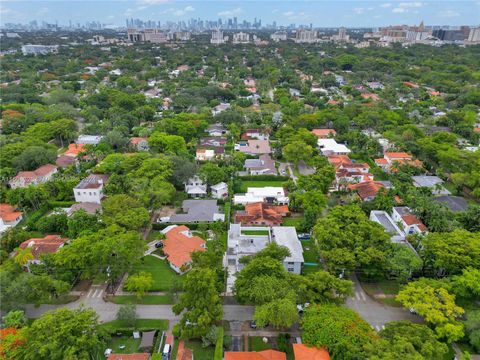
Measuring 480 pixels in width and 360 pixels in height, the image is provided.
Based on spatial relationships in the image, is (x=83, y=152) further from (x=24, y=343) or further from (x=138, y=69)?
(x=138, y=69)

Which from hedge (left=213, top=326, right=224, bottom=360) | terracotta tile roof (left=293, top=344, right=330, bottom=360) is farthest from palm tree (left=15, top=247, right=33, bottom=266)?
terracotta tile roof (left=293, top=344, right=330, bottom=360)

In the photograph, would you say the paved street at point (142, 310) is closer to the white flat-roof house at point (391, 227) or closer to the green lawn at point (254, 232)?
the green lawn at point (254, 232)

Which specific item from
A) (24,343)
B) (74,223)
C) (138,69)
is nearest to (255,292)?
(24,343)

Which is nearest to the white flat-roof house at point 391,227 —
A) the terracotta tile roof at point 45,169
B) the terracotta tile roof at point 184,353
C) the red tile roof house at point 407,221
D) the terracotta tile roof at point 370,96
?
the red tile roof house at point 407,221

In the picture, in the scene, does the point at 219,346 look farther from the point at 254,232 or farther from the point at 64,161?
the point at 64,161

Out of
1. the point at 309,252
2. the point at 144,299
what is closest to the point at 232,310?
the point at 144,299
